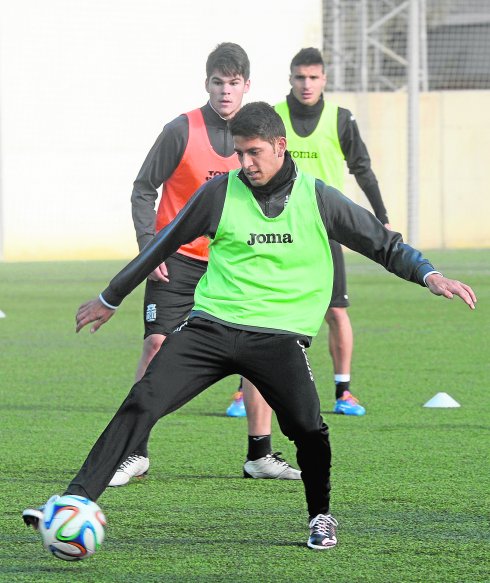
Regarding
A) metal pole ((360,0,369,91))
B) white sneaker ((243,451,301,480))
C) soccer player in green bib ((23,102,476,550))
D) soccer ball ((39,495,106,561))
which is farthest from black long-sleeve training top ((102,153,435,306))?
metal pole ((360,0,369,91))

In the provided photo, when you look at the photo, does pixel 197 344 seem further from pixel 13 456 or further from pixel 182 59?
pixel 182 59

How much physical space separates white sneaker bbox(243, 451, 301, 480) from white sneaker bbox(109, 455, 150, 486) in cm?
47

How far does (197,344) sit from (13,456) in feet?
7.57

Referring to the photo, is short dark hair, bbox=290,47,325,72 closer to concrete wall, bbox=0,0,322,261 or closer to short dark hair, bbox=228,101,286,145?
short dark hair, bbox=228,101,286,145

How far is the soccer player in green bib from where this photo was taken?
5.16 m

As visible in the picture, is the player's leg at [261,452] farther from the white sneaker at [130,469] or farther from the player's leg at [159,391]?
the player's leg at [159,391]

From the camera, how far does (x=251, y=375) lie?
5.23 metres

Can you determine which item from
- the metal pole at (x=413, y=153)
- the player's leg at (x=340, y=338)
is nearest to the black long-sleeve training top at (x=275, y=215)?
the player's leg at (x=340, y=338)

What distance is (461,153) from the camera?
27297 mm

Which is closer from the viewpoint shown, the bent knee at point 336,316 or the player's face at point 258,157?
the player's face at point 258,157

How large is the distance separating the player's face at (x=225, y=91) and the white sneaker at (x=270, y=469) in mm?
1638

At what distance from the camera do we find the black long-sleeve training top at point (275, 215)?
5242 millimetres

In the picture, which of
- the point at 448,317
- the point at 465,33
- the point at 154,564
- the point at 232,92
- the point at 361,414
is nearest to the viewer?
the point at 154,564

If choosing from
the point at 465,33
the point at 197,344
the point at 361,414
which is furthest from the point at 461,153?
the point at 197,344
